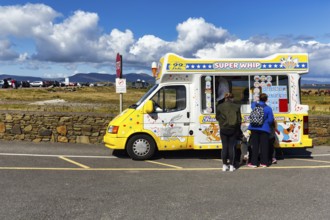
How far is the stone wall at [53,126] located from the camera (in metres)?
11.8

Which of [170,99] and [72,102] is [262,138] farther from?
[72,102]

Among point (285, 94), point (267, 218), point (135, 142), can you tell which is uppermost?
point (285, 94)

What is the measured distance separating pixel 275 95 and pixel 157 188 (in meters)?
4.51

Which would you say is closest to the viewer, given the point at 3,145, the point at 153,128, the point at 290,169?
the point at 290,169

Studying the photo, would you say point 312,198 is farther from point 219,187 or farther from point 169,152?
point 169,152

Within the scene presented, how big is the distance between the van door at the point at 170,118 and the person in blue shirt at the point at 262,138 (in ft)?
5.42

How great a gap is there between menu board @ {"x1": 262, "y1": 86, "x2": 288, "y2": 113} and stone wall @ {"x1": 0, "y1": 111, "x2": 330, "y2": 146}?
16.0 ft

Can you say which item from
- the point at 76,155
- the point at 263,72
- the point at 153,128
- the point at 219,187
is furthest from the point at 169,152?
the point at 219,187

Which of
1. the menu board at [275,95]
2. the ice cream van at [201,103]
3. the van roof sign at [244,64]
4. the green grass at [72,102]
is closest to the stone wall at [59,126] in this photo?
the green grass at [72,102]

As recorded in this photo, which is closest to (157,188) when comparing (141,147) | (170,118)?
(141,147)

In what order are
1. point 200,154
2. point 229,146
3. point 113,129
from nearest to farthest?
point 229,146
point 113,129
point 200,154

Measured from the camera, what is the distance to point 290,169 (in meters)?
8.23

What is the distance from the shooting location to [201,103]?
935 cm

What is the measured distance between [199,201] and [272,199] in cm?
113
